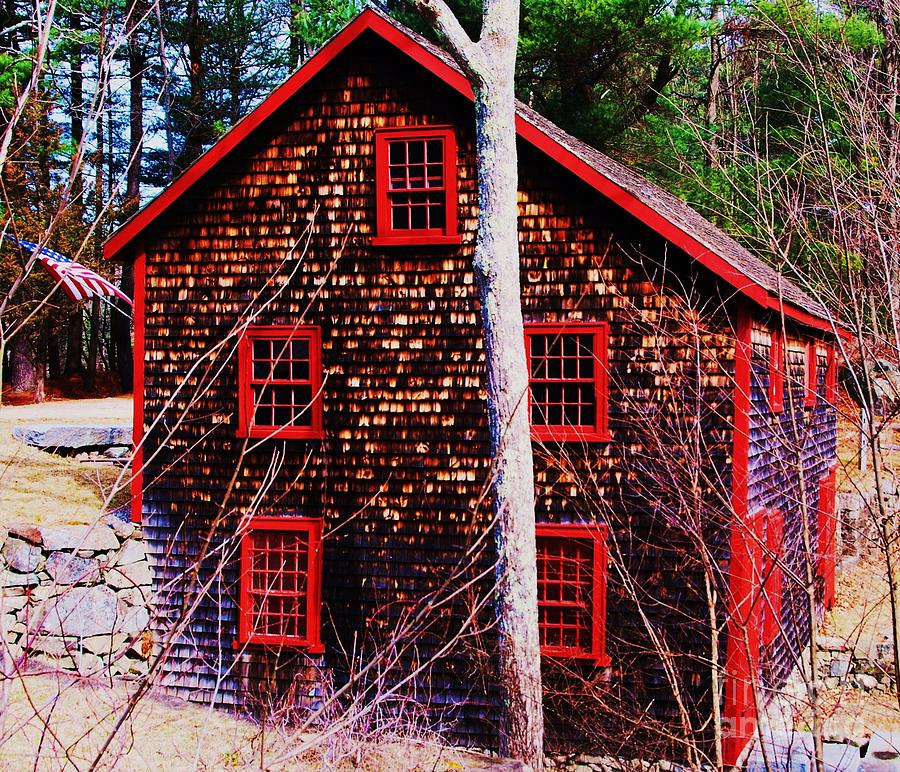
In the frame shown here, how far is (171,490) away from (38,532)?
6.69 ft

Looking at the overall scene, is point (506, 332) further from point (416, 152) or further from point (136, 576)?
point (136, 576)

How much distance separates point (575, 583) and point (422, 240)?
4.80 m

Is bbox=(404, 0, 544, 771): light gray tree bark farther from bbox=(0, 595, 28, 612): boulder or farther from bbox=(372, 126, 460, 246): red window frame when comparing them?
bbox=(0, 595, 28, 612): boulder

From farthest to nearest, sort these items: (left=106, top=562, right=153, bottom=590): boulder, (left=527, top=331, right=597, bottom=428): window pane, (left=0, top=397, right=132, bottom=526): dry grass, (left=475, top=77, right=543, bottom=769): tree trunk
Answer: (left=0, top=397, right=132, bottom=526): dry grass < (left=106, top=562, right=153, bottom=590): boulder < (left=527, top=331, right=597, bottom=428): window pane < (left=475, top=77, right=543, bottom=769): tree trunk

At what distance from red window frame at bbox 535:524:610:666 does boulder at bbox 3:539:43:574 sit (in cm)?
707

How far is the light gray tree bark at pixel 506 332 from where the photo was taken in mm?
10234

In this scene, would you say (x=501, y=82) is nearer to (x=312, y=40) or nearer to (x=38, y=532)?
(x=38, y=532)

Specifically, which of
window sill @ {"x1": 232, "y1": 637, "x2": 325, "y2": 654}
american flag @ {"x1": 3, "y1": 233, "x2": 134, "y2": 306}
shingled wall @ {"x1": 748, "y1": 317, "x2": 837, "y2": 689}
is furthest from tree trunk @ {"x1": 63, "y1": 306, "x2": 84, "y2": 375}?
shingled wall @ {"x1": 748, "y1": 317, "x2": 837, "y2": 689}

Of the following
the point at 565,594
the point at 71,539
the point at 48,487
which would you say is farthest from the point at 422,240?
the point at 48,487

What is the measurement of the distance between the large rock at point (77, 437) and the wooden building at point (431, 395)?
7070 mm

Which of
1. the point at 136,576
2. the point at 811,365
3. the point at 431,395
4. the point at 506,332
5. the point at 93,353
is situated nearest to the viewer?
the point at 506,332

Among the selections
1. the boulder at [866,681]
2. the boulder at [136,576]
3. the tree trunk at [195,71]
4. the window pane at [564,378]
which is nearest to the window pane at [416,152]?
the window pane at [564,378]

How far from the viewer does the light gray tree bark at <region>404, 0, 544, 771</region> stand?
10234 millimetres

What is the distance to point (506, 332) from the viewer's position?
1058 cm
